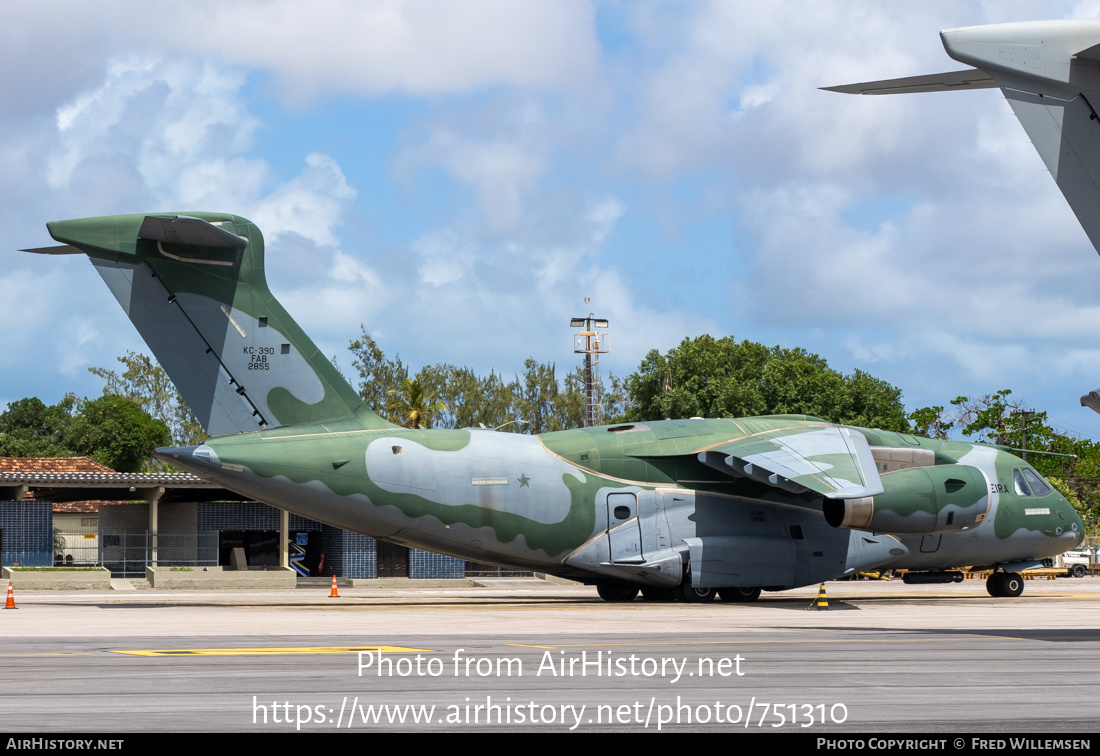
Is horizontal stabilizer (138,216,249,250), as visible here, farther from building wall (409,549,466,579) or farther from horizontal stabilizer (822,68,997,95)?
building wall (409,549,466,579)

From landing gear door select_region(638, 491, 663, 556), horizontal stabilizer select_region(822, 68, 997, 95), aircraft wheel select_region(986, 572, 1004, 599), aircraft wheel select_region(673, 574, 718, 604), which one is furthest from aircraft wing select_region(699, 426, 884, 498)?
horizontal stabilizer select_region(822, 68, 997, 95)

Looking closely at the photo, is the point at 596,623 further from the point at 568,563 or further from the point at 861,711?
the point at 861,711

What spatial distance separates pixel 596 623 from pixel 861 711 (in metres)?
10.6

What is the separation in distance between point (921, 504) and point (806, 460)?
8.28 ft

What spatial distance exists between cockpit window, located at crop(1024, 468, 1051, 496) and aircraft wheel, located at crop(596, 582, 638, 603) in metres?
10.1

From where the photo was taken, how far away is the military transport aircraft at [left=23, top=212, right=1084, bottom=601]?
23453mm

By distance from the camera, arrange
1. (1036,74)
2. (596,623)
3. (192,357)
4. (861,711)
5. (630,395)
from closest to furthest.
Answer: (861,711) < (1036,74) < (596,623) < (192,357) < (630,395)

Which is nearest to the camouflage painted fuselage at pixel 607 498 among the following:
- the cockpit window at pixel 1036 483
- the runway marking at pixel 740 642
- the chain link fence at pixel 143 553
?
the cockpit window at pixel 1036 483

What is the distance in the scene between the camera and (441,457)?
964 inches

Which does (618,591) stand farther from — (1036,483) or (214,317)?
(214,317)

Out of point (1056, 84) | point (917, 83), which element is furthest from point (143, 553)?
point (1056, 84)

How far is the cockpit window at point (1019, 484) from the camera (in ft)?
91.4

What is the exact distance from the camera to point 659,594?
26.7 m

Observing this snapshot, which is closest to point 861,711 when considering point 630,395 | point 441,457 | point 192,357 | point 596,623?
point 596,623
